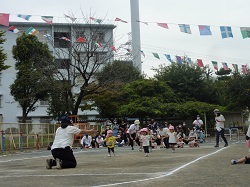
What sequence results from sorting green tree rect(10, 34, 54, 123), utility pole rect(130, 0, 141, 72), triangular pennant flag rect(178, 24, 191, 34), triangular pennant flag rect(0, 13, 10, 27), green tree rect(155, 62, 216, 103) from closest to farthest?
triangular pennant flag rect(0, 13, 10, 27) < triangular pennant flag rect(178, 24, 191, 34) < green tree rect(10, 34, 54, 123) < utility pole rect(130, 0, 141, 72) < green tree rect(155, 62, 216, 103)

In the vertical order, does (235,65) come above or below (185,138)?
above

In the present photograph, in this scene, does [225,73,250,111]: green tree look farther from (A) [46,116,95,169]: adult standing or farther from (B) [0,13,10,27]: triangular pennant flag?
(A) [46,116,95,169]: adult standing

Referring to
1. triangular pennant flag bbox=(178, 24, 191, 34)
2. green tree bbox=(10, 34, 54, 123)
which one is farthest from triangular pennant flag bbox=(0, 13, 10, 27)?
green tree bbox=(10, 34, 54, 123)

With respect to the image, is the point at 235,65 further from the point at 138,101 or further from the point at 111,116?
the point at 111,116

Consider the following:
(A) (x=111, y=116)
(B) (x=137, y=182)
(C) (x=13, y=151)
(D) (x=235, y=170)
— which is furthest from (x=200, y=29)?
(A) (x=111, y=116)

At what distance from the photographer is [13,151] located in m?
26.3

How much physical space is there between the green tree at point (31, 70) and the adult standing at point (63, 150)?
24.7m

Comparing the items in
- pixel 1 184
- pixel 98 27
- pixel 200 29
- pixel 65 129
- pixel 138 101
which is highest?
pixel 98 27

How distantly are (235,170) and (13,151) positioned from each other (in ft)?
62.1

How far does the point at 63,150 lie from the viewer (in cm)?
1279

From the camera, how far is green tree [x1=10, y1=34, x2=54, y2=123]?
123 feet

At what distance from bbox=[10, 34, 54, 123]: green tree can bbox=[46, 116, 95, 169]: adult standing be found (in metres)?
24.7

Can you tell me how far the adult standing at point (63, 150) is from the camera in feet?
41.3

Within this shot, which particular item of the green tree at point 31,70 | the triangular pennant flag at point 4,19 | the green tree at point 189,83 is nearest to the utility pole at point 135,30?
the green tree at point 189,83
